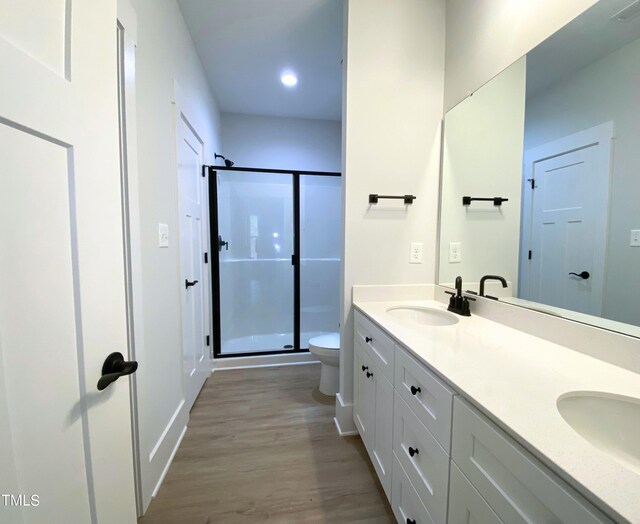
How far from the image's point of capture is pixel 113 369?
62cm

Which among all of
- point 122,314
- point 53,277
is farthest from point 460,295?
point 53,277

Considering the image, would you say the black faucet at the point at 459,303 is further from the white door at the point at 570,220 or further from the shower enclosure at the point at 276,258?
the shower enclosure at the point at 276,258

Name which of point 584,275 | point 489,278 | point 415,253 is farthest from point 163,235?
point 584,275

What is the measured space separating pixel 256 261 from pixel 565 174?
109 inches

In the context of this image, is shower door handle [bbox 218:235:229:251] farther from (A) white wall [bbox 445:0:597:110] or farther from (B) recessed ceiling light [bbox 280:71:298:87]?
(A) white wall [bbox 445:0:597:110]

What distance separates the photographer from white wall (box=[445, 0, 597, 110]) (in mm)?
1049

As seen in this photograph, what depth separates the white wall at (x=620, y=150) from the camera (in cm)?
80

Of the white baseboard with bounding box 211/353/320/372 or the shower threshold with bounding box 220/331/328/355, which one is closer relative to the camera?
the white baseboard with bounding box 211/353/320/372

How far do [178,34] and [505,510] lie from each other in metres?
2.57

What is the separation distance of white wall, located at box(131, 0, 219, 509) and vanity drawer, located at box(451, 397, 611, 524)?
1.25 meters

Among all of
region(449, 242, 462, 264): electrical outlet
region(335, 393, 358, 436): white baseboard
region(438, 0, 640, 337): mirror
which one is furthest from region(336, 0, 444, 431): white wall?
region(438, 0, 640, 337): mirror

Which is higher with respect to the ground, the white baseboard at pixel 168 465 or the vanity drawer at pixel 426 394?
the vanity drawer at pixel 426 394

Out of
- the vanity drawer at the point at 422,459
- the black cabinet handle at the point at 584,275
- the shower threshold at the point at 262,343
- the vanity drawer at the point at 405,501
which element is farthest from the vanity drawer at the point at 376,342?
the shower threshold at the point at 262,343

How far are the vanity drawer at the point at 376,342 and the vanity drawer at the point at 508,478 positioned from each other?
0.43 m
